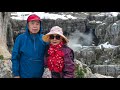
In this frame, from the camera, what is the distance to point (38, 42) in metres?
3.66

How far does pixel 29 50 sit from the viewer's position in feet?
11.9

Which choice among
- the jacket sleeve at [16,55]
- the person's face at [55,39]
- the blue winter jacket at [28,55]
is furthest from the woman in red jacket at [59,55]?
the jacket sleeve at [16,55]

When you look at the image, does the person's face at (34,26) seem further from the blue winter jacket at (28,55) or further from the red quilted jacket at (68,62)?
the red quilted jacket at (68,62)

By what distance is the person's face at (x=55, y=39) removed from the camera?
3.59 m

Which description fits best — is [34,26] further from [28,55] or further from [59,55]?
[59,55]

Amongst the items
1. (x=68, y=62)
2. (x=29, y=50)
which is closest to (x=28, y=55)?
(x=29, y=50)

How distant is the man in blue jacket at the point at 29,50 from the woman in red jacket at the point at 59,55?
0.35 feet
